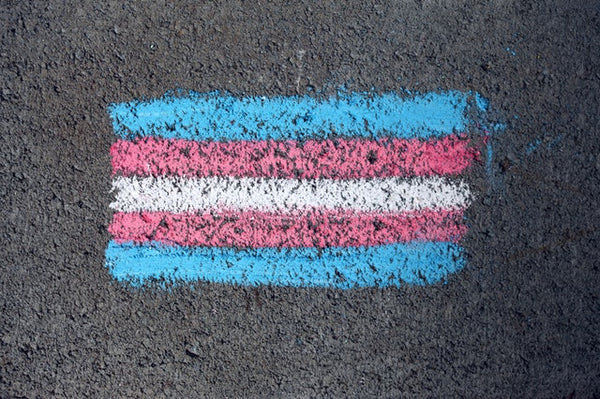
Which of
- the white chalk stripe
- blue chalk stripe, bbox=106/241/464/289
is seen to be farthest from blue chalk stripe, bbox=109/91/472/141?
blue chalk stripe, bbox=106/241/464/289

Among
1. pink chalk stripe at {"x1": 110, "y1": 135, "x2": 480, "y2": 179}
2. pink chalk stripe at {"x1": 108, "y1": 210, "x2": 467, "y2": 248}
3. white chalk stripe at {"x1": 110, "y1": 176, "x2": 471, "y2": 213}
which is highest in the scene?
pink chalk stripe at {"x1": 110, "y1": 135, "x2": 480, "y2": 179}

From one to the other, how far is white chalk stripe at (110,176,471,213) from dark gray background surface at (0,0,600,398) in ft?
0.76

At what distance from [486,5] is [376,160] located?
1.05m

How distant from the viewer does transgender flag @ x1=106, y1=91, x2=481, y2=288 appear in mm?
1952

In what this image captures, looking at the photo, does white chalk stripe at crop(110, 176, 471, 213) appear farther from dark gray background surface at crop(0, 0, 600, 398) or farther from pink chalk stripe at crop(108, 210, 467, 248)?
dark gray background surface at crop(0, 0, 600, 398)

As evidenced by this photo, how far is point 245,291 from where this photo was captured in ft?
6.52

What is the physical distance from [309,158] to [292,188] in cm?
19

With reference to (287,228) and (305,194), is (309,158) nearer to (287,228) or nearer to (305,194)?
(305,194)

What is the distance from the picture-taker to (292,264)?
1988mm

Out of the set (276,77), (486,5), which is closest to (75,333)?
(276,77)

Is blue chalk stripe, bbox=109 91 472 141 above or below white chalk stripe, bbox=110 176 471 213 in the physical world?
above

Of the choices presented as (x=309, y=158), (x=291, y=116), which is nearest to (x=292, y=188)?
(x=309, y=158)

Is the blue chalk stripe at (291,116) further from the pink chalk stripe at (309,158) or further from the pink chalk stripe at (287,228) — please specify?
the pink chalk stripe at (287,228)

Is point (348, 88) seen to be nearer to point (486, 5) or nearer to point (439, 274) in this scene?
point (486, 5)
